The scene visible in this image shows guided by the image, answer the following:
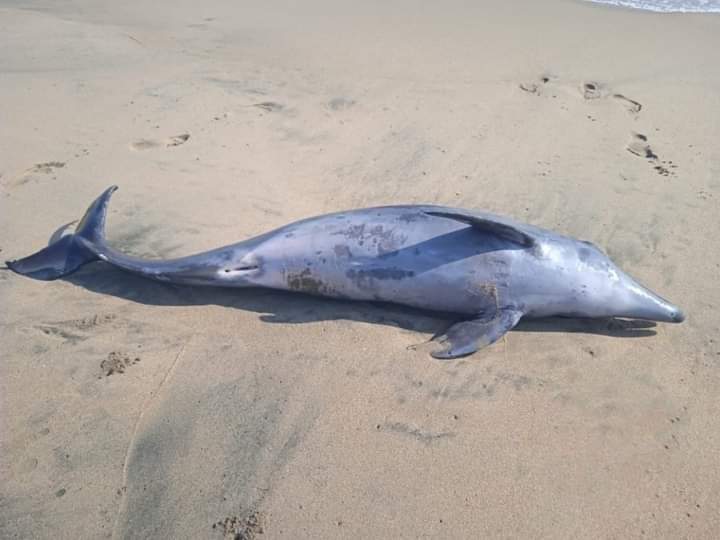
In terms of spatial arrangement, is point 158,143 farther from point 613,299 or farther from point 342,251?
point 613,299

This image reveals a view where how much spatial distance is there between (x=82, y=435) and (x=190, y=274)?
135 cm

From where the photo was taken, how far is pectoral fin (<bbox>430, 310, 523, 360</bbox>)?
395cm

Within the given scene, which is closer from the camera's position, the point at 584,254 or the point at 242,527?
the point at 242,527

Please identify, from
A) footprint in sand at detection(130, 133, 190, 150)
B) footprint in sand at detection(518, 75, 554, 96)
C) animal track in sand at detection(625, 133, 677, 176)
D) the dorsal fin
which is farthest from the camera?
footprint in sand at detection(518, 75, 554, 96)

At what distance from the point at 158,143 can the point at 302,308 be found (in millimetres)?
2927

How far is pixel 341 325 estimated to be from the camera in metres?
4.25

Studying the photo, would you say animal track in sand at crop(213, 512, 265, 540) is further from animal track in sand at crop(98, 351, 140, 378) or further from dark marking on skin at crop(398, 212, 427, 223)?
dark marking on skin at crop(398, 212, 427, 223)

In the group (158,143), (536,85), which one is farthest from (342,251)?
(536,85)

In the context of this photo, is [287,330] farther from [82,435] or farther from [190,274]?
[82,435]

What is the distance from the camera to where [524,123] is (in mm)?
6676

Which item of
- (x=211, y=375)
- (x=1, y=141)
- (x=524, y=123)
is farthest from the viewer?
(x=524, y=123)

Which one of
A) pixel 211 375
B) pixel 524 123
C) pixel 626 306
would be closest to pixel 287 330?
pixel 211 375

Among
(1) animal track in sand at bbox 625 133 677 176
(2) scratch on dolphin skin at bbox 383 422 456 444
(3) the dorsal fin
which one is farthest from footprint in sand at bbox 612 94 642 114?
(2) scratch on dolphin skin at bbox 383 422 456 444

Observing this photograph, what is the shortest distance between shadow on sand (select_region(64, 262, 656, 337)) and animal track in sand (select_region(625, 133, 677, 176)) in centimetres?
219
